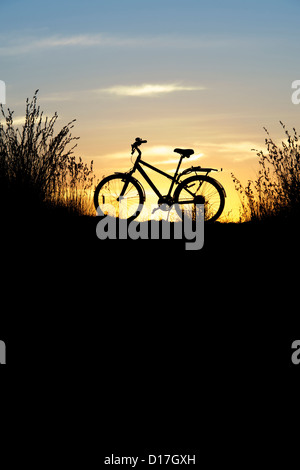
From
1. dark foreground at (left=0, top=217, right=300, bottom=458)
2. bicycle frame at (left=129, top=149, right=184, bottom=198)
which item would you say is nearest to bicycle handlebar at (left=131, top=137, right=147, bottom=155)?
bicycle frame at (left=129, top=149, right=184, bottom=198)

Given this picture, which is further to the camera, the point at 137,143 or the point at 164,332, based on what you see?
the point at 137,143

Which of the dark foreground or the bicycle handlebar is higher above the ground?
the bicycle handlebar

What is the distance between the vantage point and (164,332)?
3.22 meters

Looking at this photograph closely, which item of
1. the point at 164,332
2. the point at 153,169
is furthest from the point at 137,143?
the point at 164,332

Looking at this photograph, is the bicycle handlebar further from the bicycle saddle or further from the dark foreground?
the dark foreground

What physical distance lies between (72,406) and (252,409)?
0.82 metres

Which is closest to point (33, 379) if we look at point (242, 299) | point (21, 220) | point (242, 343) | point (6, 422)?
point (6, 422)

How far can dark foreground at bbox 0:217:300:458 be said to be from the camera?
2354mm

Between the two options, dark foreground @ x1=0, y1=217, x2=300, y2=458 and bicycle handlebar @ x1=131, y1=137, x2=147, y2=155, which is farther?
bicycle handlebar @ x1=131, y1=137, x2=147, y2=155

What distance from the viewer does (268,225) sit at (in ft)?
20.5

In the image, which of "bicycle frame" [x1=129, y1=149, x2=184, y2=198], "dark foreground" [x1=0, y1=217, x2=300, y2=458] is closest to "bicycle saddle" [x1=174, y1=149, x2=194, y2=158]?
"bicycle frame" [x1=129, y1=149, x2=184, y2=198]

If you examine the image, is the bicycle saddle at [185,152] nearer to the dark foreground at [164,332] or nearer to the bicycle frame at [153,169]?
the bicycle frame at [153,169]

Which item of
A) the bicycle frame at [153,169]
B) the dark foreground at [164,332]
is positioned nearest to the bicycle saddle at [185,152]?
the bicycle frame at [153,169]

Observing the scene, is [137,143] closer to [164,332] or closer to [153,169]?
[153,169]
